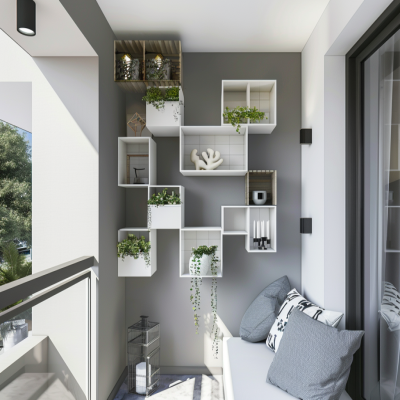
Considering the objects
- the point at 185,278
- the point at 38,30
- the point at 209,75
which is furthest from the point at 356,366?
the point at 38,30

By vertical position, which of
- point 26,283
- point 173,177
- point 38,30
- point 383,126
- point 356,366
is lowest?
point 356,366

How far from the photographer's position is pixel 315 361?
1.65m

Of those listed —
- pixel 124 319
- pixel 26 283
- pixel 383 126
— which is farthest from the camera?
pixel 124 319

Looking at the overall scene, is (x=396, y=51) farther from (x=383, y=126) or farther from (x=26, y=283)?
(x=26, y=283)

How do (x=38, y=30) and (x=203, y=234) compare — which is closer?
(x=38, y=30)

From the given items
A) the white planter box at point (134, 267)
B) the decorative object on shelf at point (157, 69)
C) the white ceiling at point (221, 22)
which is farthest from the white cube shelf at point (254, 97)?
the white planter box at point (134, 267)

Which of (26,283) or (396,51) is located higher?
(396,51)

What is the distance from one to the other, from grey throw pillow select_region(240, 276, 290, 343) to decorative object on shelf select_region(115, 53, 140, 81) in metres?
2.00

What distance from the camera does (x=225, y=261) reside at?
275 centimetres

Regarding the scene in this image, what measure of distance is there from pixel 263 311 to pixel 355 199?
42.3 inches

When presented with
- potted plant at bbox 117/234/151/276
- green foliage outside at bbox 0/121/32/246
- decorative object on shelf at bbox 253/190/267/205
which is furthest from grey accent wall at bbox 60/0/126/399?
green foliage outside at bbox 0/121/32/246

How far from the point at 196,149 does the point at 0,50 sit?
163 cm

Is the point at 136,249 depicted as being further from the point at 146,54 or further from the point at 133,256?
the point at 146,54

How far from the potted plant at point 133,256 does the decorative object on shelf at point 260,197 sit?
93cm
